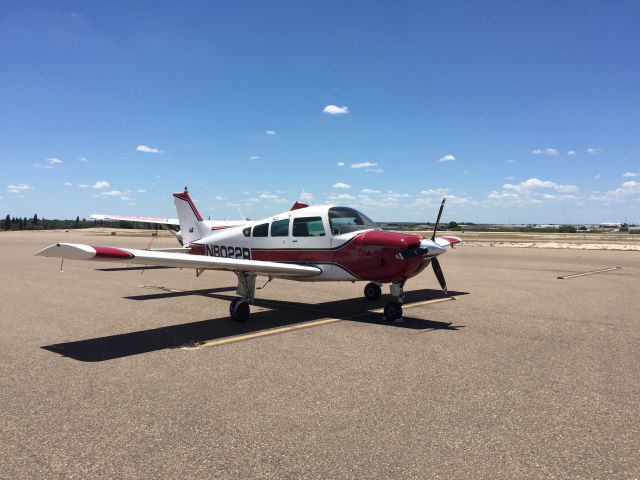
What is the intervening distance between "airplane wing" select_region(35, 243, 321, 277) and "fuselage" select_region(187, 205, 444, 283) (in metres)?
0.50

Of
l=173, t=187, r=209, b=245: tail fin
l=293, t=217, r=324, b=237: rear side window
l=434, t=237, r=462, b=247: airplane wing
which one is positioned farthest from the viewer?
l=173, t=187, r=209, b=245: tail fin

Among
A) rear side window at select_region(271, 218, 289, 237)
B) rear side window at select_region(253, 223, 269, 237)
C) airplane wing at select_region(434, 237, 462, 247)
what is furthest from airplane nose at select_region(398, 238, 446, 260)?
rear side window at select_region(253, 223, 269, 237)

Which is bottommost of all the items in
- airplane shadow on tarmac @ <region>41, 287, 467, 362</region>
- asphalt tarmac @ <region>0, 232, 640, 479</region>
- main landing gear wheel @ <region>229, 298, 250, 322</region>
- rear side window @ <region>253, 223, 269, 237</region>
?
airplane shadow on tarmac @ <region>41, 287, 467, 362</region>

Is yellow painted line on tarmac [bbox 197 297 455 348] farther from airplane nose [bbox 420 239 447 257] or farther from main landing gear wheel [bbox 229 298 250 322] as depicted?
airplane nose [bbox 420 239 447 257]

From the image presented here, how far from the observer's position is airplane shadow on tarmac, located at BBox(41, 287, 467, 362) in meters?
7.18

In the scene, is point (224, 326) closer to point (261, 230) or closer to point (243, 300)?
point (243, 300)

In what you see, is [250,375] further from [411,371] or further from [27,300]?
[27,300]

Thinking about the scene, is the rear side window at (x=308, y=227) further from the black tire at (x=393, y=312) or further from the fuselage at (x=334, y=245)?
the black tire at (x=393, y=312)

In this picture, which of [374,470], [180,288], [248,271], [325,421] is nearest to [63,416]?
[325,421]

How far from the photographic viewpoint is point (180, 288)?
14898 mm

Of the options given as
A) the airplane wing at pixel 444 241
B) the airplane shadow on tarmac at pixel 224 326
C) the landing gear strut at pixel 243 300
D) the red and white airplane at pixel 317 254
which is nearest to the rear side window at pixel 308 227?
the red and white airplane at pixel 317 254

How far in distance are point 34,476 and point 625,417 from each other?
18.6ft

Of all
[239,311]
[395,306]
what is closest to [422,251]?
[395,306]

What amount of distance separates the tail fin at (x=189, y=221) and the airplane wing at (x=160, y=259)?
6826 mm
